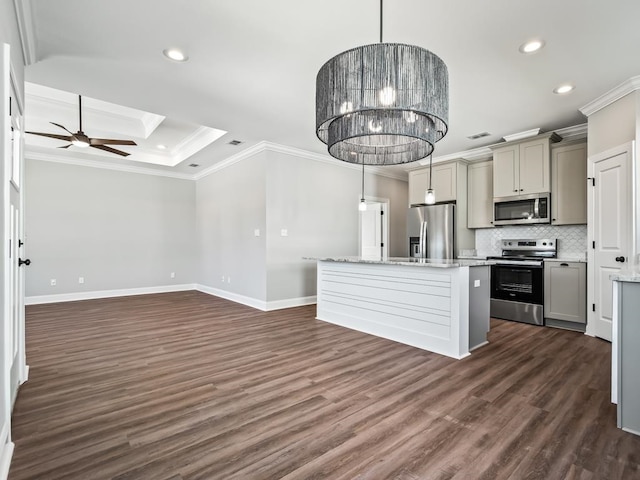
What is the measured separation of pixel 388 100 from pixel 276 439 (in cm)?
195

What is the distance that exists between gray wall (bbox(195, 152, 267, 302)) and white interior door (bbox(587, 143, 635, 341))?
4371mm

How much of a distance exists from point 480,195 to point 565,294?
6.48 ft

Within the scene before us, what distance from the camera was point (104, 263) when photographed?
21.7ft

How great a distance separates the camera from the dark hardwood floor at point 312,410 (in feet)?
5.37

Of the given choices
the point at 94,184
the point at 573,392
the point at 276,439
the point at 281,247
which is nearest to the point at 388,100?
the point at 276,439

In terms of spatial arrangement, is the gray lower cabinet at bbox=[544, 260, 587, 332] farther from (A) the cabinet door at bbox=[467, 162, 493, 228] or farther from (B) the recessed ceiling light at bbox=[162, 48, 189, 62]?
(B) the recessed ceiling light at bbox=[162, 48, 189, 62]

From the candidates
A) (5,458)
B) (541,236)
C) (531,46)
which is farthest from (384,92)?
(541,236)

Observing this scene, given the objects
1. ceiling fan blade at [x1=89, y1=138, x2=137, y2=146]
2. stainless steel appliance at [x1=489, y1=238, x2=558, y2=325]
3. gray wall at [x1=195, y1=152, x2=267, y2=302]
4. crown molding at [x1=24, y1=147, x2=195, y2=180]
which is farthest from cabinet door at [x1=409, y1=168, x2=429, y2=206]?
crown molding at [x1=24, y1=147, x2=195, y2=180]

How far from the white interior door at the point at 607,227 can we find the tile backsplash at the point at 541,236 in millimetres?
755

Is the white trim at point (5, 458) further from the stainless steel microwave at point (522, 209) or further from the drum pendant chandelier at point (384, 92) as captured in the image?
the stainless steel microwave at point (522, 209)

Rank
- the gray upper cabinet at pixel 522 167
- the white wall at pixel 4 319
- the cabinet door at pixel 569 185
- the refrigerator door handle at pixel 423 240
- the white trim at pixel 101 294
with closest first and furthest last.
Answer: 1. the white wall at pixel 4 319
2. the cabinet door at pixel 569 185
3. the gray upper cabinet at pixel 522 167
4. the refrigerator door handle at pixel 423 240
5. the white trim at pixel 101 294

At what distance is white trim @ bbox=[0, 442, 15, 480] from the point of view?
1489mm

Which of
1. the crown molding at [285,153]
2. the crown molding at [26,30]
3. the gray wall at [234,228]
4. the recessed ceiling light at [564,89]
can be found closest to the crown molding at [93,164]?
the gray wall at [234,228]

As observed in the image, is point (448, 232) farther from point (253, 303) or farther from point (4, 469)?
point (4, 469)
